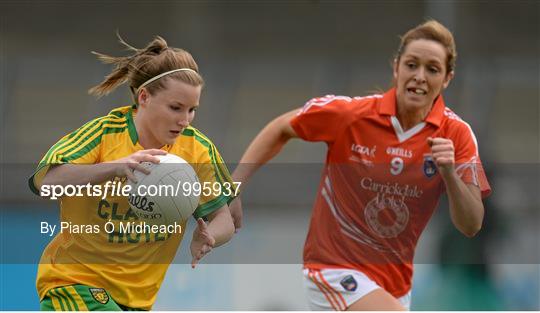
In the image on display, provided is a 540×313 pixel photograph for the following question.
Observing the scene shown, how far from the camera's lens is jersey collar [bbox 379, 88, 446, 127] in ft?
14.8

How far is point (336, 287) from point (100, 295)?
1.08 m

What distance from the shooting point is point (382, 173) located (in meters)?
4.52

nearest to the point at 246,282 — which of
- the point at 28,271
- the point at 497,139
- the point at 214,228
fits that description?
the point at 28,271

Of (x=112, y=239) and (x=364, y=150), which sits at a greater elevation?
(x=364, y=150)

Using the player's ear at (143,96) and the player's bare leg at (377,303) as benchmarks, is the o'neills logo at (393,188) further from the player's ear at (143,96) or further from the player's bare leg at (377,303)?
the player's ear at (143,96)

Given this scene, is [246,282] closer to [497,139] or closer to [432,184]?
[432,184]

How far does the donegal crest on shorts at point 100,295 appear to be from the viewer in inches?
155

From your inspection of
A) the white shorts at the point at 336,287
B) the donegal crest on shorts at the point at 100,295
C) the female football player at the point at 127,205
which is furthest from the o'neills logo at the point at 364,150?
the donegal crest on shorts at the point at 100,295

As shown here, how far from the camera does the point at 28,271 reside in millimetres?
5215

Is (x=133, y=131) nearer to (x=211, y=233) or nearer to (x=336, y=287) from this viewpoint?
(x=211, y=233)

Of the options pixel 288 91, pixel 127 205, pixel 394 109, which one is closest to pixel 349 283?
pixel 394 109

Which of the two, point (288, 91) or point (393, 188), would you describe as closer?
point (393, 188)

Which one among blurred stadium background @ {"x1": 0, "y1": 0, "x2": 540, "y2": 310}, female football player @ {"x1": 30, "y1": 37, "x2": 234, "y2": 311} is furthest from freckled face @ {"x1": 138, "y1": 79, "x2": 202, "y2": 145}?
blurred stadium background @ {"x1": 0, "y1": 0, "x2": 540, "y2": 310}

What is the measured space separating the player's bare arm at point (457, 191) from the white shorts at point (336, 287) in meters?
0.48
